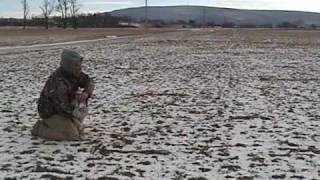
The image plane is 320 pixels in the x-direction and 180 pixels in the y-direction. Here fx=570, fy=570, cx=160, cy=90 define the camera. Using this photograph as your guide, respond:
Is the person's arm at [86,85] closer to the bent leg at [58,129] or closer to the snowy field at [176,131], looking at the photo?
the bent leg at [58,129]

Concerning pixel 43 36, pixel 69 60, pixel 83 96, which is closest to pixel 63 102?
pixel 83 96

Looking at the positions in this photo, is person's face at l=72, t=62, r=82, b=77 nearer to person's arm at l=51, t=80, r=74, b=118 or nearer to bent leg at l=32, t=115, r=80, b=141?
person's arm at l=51, t=80, r=74, b=118

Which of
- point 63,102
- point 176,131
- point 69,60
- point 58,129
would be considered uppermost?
point 69,60

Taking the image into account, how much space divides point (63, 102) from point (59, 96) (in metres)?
0.10

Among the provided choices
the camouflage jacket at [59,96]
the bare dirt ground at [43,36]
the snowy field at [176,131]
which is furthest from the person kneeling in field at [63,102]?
the bare dirt ground at [43,36]

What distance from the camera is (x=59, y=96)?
7949mm

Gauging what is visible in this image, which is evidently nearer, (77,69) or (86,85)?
(77,69)

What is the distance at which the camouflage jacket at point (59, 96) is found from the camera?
797 cm

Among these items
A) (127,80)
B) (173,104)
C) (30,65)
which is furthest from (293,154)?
(30,65)

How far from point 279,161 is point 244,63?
A: 15.4 meters

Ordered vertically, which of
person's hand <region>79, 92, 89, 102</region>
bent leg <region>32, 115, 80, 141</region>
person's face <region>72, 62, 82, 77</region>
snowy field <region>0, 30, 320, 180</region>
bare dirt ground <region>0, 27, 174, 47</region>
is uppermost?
person's face <region>72, 62, 82, 77</region>

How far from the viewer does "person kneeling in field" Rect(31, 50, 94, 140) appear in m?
7.96

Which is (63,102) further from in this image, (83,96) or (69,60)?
(69,60)

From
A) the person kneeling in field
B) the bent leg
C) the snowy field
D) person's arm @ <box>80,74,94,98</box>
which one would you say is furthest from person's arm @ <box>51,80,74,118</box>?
the snowy field
